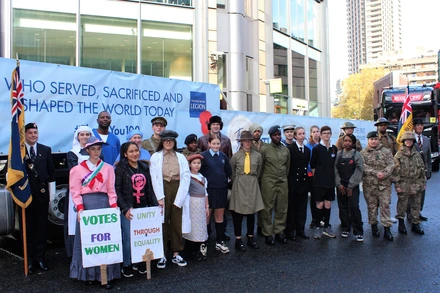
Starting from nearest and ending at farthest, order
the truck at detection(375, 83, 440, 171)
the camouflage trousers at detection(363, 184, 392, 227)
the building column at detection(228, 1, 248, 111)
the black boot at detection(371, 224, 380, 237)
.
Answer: the camouflage trousers at detection(363, 184, 392, 227) → the black boot at detection(371, 224, 380, 237) → the truck at detection(375, 83, 440, 171) → the building column at detection(228, 1, 248, 111)

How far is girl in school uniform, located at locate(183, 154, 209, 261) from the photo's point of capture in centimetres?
559

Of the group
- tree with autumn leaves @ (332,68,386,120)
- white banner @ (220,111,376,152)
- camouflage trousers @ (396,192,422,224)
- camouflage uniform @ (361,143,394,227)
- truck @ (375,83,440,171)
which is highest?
tree with autumn leaves @ (332,68,386,120)

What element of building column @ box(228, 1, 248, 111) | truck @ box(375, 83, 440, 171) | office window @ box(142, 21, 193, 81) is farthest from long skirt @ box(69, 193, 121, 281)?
truck @ box(375, 83, 440, 171)

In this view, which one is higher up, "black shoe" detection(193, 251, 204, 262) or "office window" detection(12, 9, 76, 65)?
"office window" detection(12, 9, 76, 65)

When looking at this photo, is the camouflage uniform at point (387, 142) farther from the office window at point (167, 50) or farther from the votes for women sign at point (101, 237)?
the office window at point (167, 50)

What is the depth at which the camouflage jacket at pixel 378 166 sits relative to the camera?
668 centimetres

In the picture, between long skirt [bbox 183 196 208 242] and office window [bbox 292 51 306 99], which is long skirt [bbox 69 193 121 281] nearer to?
long skirt [bbox 183 196 208 242]

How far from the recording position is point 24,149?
5059 millimetres

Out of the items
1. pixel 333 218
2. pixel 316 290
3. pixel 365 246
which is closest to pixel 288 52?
pixel 333 218

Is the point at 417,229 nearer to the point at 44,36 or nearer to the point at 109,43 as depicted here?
the point at 109,43

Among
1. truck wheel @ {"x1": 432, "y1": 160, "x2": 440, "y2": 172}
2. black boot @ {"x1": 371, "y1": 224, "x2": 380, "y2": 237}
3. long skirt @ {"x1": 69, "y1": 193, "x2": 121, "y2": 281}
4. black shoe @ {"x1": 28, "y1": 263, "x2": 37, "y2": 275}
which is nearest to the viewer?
long skirt @ {"x1": 69, "y1": 193, "x2": 121, "y2": 281}

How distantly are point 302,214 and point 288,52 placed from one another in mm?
20845

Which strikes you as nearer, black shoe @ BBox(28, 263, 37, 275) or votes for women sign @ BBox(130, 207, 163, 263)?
votes for women sign @ BBox(130, 207, 163, 263)

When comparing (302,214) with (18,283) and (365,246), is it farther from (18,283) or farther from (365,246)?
(18,283)
